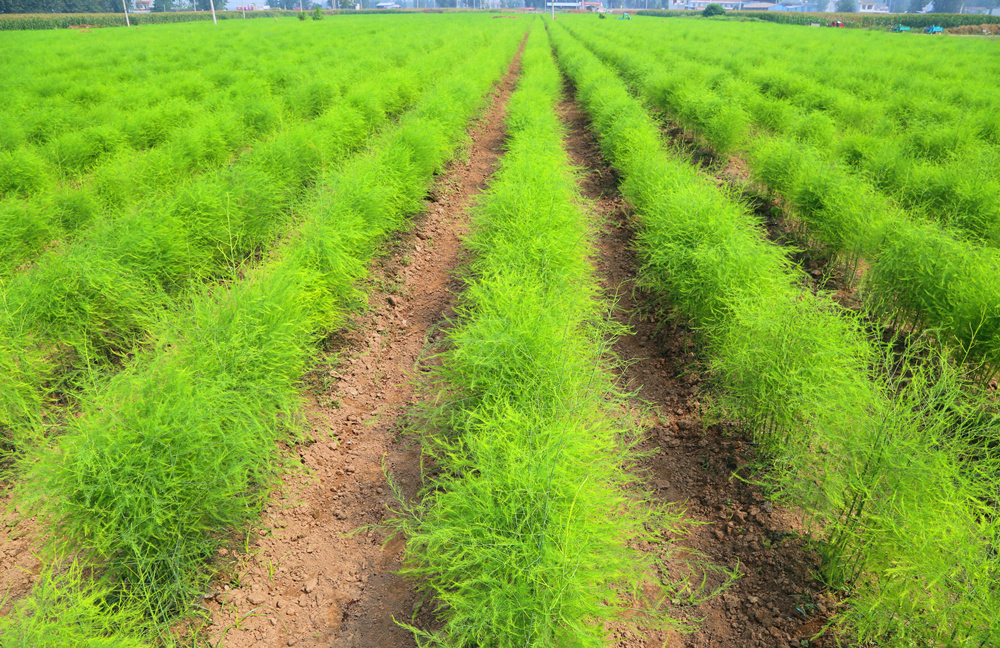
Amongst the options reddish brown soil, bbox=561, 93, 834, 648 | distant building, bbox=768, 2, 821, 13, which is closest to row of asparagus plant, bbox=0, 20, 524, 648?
reddish brown soil, bbox=561, 93, 834, 648

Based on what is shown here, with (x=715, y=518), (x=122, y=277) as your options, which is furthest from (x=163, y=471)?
(x=715, y=518)

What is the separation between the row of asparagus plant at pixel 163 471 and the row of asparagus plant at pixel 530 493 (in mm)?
962

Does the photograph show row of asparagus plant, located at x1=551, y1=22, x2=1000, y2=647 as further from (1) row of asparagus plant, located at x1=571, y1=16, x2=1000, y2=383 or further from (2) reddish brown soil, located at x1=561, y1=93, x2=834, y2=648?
(1) row of asparagus plant, located at x1=571, y1=16, x2=1000, y2=383

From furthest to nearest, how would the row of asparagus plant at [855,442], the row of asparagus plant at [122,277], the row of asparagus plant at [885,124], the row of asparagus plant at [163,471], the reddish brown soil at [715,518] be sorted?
the row of asparagus plant at [885,124], the row of asparagus plant at [122,277], the reddish brown soil at [715,518], the row of asparagus plant at [163,471], the row of asparagus plant at [855,442]

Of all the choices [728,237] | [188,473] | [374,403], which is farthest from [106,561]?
[728,237]

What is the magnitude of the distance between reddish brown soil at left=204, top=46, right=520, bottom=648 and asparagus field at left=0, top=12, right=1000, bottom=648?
0.7 inches

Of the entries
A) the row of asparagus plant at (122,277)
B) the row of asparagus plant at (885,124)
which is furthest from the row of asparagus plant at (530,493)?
the row of asparagus plant at (885,124)

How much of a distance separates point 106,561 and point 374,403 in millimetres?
1776

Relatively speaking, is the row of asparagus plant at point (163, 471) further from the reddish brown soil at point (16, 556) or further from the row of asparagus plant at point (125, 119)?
the row of asparagus plant at point (125, 119)

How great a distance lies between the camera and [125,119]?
860cm

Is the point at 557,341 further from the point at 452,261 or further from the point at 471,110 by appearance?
the point at 471,110

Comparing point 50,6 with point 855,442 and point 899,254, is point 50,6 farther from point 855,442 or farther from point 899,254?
point 855,442

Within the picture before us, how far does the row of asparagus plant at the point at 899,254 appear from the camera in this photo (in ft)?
11.7

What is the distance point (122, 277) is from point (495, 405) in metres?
3.32
